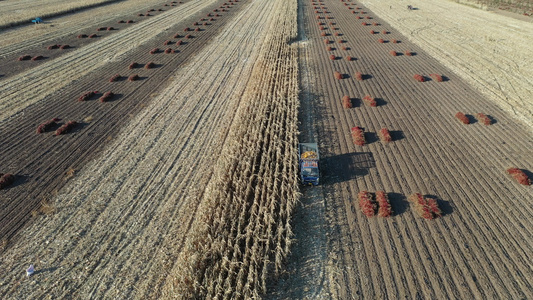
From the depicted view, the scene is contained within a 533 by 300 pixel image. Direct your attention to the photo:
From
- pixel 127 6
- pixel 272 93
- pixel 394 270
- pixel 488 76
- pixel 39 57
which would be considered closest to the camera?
pixel 394 270

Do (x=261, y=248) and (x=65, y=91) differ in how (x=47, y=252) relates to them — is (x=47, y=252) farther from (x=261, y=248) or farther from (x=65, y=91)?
(x=65, y=91)

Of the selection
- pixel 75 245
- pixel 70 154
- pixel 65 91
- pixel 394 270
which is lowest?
pixel 394 270

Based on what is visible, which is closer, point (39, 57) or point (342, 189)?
point (342, 189)

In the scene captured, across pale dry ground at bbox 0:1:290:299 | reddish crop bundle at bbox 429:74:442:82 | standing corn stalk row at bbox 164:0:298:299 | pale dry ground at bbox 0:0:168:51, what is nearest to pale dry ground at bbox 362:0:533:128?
reddish crop bundle at bbox 429:74:442:82

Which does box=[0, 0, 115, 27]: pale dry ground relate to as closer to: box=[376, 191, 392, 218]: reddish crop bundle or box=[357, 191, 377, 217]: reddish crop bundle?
box=[357, 191, 377, 217]: reddish crop bundle

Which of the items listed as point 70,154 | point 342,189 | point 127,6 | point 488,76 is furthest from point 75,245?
point 127,6

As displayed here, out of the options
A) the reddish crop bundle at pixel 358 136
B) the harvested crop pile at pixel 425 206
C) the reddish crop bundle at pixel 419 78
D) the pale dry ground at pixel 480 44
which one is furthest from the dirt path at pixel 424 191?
the pale dry ground at pixel 480 44

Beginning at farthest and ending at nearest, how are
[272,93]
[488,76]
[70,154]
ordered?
[488,76] < [272,93] < [70,154]

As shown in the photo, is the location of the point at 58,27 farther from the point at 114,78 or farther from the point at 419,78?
the point at 419,78

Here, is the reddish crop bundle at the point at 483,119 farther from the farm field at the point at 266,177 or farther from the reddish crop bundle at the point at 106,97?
the reddish crop bundle at the point at 106,97
